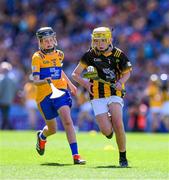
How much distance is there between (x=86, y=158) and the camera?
14234mm

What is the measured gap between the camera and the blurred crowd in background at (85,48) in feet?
87.4

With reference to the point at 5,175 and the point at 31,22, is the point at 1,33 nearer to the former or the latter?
the point at 31,22

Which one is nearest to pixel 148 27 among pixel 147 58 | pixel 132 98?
pixel 147 58

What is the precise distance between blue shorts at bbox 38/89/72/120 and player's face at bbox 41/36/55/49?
0.81 m

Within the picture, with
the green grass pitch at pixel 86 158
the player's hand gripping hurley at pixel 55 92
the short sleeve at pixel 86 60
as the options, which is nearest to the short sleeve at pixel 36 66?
the player's hand gripping hurley at pixel 55 92

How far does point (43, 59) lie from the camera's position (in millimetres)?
12961

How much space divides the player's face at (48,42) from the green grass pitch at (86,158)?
1944 mm

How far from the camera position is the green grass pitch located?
1095cm

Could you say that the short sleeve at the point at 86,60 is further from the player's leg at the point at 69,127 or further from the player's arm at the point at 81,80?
the player's leg at the point at 69,127

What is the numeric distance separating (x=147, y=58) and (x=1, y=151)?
505 inches

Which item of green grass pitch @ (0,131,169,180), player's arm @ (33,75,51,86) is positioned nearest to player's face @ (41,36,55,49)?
player's arm @ (33,75,51,86)

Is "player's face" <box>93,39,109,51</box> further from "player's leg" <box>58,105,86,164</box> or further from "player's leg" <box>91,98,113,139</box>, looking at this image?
"player's leg" <box>58,105,86,164</box>

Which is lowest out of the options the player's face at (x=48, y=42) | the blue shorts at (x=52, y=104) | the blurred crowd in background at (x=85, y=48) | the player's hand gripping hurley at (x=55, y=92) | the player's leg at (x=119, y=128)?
the player's leg at (x=119, y=128)

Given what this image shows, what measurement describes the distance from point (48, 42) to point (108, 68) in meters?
1.11
